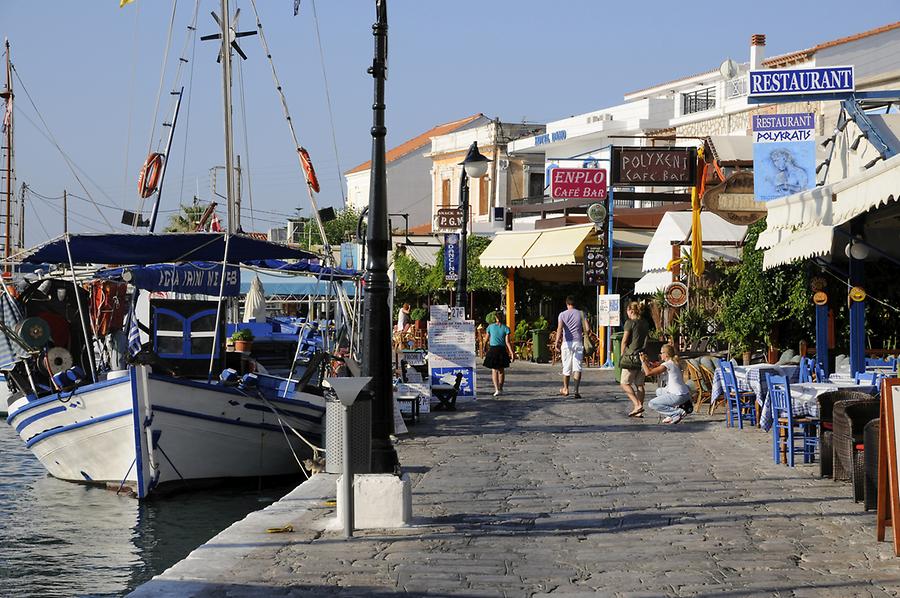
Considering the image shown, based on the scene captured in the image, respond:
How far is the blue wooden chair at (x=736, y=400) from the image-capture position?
54.2 ft

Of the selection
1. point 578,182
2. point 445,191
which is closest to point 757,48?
point 578,182

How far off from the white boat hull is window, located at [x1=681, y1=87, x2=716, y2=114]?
29.1 meters

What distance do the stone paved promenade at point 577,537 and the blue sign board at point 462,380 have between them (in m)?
6.40

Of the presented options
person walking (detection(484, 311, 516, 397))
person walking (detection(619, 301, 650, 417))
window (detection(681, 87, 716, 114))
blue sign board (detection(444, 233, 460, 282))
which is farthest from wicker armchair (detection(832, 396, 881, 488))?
window (detection(681, 87, 716, 114))

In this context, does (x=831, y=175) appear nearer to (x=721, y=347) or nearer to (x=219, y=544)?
(x=721, y=347)

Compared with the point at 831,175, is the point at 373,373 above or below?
below

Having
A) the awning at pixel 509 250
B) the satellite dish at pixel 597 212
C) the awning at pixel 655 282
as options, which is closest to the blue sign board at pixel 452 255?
the awning at pixel 509 250

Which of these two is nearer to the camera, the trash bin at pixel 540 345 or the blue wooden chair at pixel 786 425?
the blue wooden chair at pixel 786 425

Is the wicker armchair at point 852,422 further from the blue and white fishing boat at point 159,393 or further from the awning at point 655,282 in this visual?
the awning at point 655,282

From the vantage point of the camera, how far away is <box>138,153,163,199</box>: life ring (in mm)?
22219

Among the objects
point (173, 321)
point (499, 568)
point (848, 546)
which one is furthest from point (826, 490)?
point (173, 321)

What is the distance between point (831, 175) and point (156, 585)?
54.9 ft

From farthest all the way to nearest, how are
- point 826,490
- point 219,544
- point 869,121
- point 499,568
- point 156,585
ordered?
1. point 869,121
2. point 826,490
3. point 219,544
4. point 499,568
5. point 156,585

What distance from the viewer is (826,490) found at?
1091 centimetres
